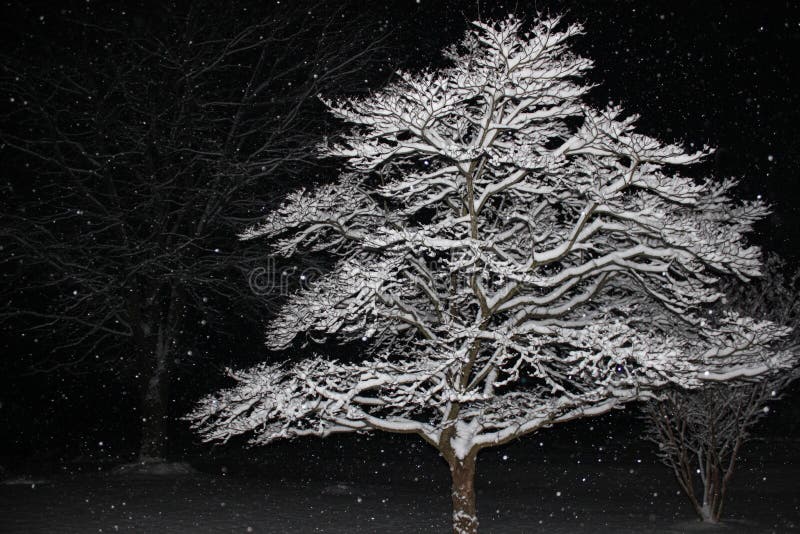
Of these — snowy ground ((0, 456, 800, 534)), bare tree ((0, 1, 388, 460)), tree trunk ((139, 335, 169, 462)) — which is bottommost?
snowy ground ((0, 456, 800, 534))

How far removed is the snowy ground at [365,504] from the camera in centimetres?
1098

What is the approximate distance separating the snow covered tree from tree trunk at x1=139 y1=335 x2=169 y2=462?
739cm

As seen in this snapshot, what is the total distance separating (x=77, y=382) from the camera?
903 inches

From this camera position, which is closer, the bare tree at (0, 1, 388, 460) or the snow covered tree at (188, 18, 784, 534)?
the snow covered tree at (188, 18, 784, 534)

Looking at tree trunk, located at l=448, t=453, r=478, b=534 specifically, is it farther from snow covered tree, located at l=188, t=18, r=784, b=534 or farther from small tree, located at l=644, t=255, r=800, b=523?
small tree, located at l=644, t=255, r=800, b=523

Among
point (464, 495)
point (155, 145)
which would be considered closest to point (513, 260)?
point (464, 495)

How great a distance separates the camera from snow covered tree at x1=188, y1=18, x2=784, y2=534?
24.8 ft

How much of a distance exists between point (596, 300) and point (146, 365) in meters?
11.0

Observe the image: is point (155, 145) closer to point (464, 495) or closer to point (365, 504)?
point (365, 504)

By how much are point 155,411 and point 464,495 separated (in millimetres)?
9504

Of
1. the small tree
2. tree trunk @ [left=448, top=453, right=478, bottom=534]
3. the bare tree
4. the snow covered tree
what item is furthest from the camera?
the bare tree

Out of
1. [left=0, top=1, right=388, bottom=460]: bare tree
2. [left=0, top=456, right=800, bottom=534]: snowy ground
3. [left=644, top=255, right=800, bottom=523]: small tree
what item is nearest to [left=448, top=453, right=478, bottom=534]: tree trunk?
[left=0, top=456, right=800, bottom=534]: snowy ground

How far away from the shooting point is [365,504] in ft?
45.3

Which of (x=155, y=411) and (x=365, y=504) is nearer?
(x=365, y=504)
